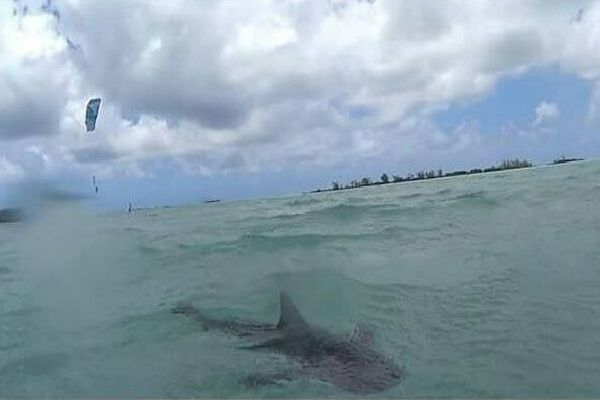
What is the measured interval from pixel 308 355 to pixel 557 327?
3.96 meters

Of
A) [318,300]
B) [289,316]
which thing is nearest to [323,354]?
[289,316]

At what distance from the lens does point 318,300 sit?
13023mm

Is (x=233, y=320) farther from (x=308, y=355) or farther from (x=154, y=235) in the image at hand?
(x=154, y=235)

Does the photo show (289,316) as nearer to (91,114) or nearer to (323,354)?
(323,354)

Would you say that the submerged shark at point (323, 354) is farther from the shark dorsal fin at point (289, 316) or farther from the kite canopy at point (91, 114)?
the kite canopy at point (91, 114)

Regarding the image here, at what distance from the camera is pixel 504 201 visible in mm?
27797

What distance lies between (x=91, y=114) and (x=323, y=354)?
5.66 m

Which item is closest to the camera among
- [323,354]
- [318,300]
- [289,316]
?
[323,354]

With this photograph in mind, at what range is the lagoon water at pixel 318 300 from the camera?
804 centimetres

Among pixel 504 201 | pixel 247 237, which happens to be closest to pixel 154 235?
pixel 247 237

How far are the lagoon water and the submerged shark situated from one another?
0.22 metres

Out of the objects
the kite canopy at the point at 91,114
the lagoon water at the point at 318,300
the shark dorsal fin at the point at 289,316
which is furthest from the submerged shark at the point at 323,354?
the kite canopy at the point at 91,114

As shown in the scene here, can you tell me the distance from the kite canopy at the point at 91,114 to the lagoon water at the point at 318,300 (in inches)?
152

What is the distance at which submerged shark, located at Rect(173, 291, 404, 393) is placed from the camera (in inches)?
297
